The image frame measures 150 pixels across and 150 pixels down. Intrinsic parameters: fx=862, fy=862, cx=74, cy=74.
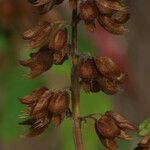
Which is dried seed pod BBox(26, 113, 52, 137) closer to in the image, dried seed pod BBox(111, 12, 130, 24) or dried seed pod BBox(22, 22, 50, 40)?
dried seed pod BBox(22, 22, 50, 40)

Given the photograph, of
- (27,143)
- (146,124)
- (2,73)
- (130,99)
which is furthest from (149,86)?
(146,124)

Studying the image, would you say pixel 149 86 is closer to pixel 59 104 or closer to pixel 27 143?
pixel 27 143

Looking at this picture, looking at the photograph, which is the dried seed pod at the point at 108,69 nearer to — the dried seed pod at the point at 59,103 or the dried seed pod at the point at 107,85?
the dried seed pod at the point at 107,85

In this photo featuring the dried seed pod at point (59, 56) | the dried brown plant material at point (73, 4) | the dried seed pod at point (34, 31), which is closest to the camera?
the dried brown plant material at point (73, 4)

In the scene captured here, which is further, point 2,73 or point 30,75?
point 2,73

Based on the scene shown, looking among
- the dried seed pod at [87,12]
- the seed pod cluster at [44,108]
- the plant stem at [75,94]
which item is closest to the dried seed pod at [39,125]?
the seed pod cluster at [44,108]
